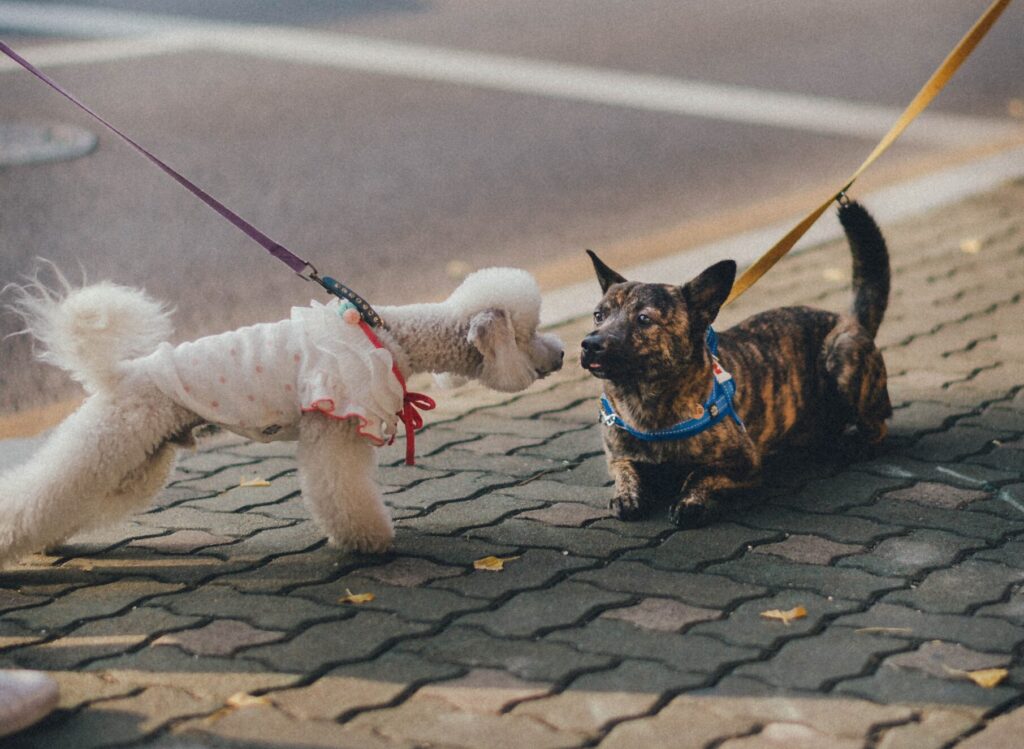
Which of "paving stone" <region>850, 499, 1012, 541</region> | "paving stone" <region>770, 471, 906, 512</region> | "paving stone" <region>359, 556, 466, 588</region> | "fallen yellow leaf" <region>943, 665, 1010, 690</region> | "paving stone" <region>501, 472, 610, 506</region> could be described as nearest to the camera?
"fallen yellow leaf" <region>943, 665, 1010, 690</region>

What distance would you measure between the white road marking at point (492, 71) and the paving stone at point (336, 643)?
25.3ft

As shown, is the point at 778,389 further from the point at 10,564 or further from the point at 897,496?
the point at 10,564

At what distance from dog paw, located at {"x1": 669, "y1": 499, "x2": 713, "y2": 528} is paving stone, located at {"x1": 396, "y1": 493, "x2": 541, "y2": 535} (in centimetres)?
51

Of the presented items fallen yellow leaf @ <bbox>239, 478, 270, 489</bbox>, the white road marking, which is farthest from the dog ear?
the white road marking

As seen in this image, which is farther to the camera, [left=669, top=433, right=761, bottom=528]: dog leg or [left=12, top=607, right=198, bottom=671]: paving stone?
[left=669, top=433, right=761, bottom=528]: dog leg

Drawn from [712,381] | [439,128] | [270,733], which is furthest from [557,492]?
[439,128]

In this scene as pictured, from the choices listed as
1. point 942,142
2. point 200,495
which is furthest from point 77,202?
point 942,142

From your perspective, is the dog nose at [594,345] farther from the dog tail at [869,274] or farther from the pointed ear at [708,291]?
the dog tail at [869,274]

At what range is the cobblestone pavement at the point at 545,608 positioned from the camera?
3.42m

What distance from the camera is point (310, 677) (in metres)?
3.65

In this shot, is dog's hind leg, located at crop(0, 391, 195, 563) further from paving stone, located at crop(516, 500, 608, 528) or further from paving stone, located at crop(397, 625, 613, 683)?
paving stone, located at crop(516, 500, 608, 528)

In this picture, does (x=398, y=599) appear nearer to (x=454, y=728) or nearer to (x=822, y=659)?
(x=454, y=728)

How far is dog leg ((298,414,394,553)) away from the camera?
14.1ft

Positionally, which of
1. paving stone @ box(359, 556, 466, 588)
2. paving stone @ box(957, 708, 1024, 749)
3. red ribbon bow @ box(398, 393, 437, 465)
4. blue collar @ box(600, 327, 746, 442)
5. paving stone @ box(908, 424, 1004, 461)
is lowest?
paving stone @ box(957, 708, 1024, 749)
